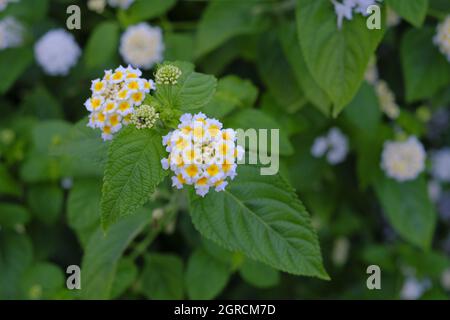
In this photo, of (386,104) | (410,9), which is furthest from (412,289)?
(410,9)

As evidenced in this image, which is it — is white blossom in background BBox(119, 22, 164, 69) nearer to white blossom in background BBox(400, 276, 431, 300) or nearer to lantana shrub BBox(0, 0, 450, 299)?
lantana shrub BBox(0, 0, 450, 299)

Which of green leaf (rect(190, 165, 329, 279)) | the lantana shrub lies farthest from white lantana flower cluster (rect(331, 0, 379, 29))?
green leaf (rect(190, 165, 329, 279))

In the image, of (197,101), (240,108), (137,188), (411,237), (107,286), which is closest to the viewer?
(137,188)

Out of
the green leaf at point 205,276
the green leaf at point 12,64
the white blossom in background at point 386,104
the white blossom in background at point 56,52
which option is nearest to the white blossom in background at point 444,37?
the white blossom in background at point 386,104

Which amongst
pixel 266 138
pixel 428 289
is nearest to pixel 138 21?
pixel 266 138

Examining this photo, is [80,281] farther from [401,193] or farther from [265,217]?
[401,193]

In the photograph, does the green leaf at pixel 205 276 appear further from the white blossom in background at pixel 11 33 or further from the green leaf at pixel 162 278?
the white blossom in background at pixel 11 33

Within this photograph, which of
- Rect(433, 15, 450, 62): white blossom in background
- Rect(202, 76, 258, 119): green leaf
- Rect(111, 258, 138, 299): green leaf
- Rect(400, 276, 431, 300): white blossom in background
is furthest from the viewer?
Rect(400, 276, 431, 300): white blossom in background
